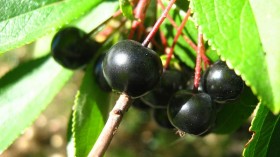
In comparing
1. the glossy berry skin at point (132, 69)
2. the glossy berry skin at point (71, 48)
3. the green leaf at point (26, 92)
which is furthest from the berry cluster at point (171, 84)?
the green leaf at point (26, 92)

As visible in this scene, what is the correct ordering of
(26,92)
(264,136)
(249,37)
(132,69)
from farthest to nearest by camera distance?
(26,92) → (264,136) → (132,69) → (249,37)

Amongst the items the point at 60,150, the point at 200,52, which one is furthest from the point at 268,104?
the point at 60,150

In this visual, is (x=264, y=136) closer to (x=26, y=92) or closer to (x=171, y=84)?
(x=171, y=84)

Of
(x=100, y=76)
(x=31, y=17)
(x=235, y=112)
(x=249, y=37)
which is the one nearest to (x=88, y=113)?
(x=100, y=76)

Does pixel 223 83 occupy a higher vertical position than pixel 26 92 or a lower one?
higher

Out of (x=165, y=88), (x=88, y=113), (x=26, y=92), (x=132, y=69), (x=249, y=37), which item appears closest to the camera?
(x=249, y=37)

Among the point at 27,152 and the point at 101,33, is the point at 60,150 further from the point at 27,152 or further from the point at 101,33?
the point at 101,33

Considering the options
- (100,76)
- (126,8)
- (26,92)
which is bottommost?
(26,92)
